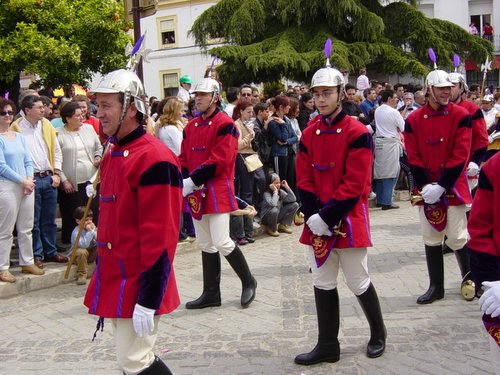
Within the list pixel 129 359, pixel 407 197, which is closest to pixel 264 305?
pixel 129 359

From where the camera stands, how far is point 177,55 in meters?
40.7

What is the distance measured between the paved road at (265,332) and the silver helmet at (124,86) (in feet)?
7.18

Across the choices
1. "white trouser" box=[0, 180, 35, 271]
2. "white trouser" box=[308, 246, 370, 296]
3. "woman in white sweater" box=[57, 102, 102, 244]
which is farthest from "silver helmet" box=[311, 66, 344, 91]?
"woman in white sweater" box=[57, 102, 102, 244]

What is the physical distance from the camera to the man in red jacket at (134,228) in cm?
311

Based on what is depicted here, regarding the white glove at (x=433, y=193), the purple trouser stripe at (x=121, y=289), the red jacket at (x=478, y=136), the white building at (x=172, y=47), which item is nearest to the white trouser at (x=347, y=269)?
the white glove at (x=433, y=193)

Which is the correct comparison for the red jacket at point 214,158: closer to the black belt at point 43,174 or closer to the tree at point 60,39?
the black belt at point 43,174

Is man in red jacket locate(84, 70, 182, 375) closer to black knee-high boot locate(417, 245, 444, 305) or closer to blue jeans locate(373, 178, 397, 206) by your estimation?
black knee-high boot locate(417, 245, 444, 305)

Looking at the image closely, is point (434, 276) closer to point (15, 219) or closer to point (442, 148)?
point (442, 148)

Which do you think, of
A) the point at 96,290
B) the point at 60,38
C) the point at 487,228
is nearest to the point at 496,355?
the point at 487,228

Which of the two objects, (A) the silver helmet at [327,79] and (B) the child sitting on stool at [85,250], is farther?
(B) the child sitting on stool at [85,250]

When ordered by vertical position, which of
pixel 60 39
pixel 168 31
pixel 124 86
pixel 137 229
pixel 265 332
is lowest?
pixel 265 332

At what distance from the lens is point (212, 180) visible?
5809 millimetres

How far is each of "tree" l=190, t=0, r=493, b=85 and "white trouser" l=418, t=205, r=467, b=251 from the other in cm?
1528

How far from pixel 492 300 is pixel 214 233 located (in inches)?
→ 132
